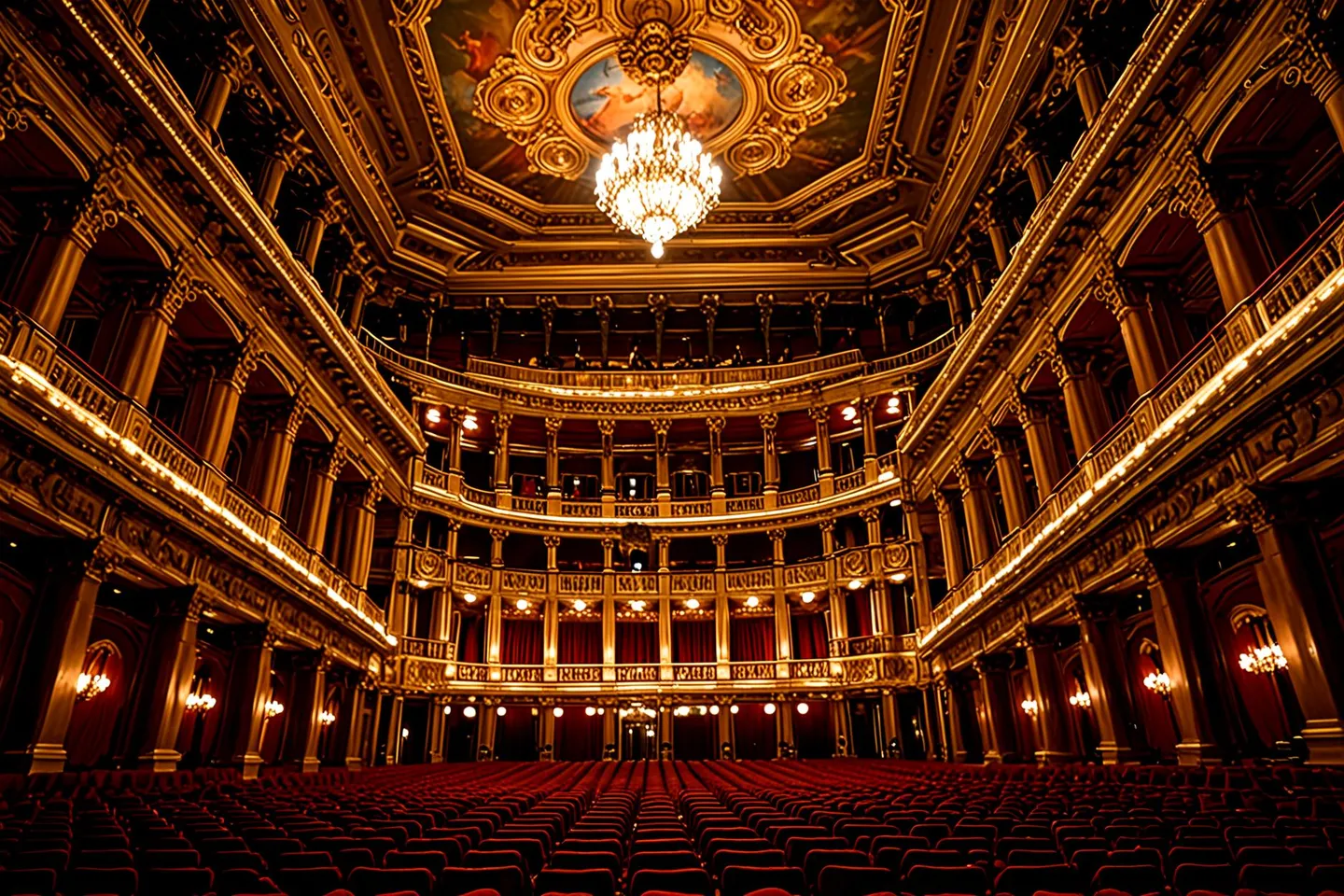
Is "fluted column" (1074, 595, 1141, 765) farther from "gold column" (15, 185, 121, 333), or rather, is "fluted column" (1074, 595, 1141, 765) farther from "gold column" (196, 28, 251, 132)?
"gold column" (196, 28, 251, 132)

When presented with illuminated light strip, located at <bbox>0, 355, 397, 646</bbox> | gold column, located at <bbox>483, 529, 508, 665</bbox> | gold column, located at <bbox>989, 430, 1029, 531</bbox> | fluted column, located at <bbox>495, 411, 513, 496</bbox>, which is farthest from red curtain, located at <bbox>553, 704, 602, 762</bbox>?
gold column, located at <bbox>989, 430, 1029, 531</bbox>

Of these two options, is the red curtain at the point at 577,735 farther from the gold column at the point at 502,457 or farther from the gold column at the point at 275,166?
the gold column at the point at 275,166

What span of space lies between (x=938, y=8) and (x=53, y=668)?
22357 mm

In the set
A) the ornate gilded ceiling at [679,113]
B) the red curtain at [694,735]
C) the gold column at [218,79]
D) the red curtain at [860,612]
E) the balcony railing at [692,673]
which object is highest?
the ornate gilded ceiling at [679,113]

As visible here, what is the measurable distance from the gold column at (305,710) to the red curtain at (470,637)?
31.1 feet

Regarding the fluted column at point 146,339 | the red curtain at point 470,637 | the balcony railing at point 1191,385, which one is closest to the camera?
the balcony railing at point 1191,385

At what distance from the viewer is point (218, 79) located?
55.3 feet

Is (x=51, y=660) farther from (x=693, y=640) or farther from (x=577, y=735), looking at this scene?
(x=693, y=640)

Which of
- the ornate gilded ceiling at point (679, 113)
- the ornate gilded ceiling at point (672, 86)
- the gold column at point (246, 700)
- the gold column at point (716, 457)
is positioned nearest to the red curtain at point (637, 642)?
the gold column at point (716, 457)

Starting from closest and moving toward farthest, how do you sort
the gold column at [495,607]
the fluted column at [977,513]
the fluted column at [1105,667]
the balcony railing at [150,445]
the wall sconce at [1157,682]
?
the balcony railing at [150,445]
the fluted column at [1105,667]
the wall sconce at [1157,682]
the fluted column at [977,513]
the gold column at [495,607]

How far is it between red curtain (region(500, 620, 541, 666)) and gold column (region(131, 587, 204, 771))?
16.7 meters

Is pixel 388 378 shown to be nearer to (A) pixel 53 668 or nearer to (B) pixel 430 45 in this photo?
(B) pixel 430 45

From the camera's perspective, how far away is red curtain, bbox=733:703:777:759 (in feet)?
94.6

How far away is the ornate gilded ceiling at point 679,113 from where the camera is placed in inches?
783
